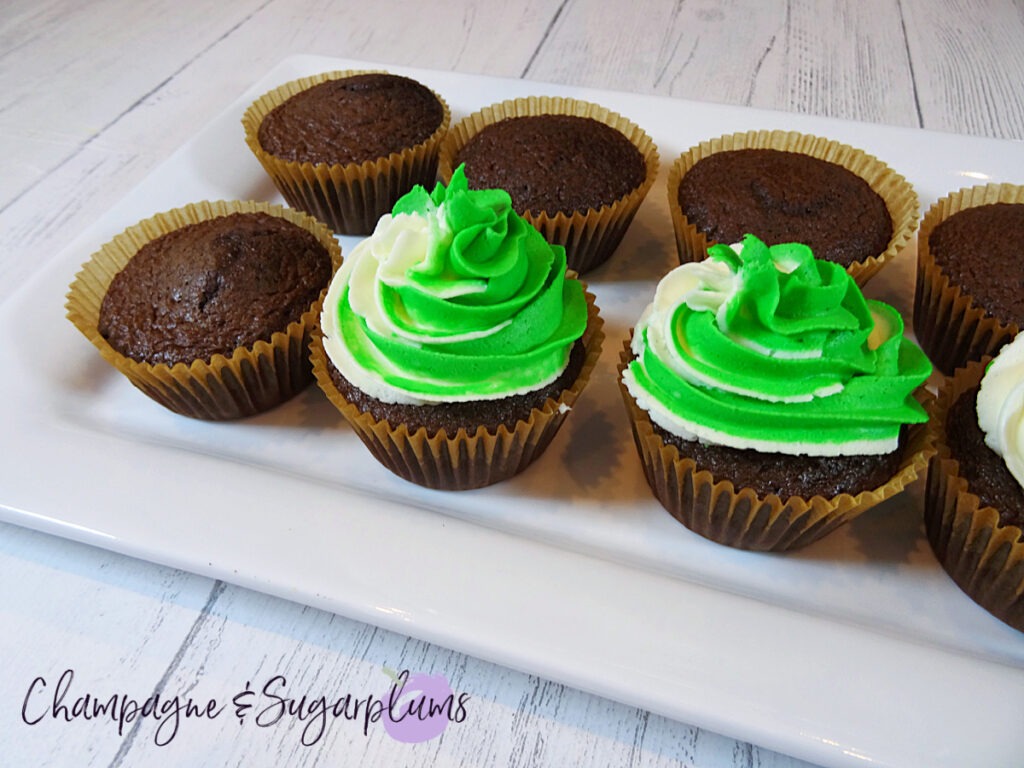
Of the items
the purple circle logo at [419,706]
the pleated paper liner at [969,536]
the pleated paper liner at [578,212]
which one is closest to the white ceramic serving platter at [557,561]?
the pleated paper liner at [969,536]

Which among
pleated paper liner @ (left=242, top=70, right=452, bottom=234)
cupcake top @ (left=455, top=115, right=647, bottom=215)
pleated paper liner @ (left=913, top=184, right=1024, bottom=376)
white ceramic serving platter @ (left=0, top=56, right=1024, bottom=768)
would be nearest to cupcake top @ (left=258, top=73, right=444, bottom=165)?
pleated paper liner @ (left=242, top=70, right=452, bottom=234)

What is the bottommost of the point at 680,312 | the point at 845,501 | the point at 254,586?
the point at 254,586

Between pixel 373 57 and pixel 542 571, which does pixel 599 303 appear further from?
pixel 373 57

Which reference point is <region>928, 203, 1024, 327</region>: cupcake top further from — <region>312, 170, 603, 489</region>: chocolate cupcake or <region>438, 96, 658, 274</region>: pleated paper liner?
<region>312, 170, 603, 489</region>: chocolate cupcake

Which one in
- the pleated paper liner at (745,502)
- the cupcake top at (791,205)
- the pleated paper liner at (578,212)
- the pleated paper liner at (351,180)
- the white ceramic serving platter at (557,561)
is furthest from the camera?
the pleated paper liner at (351,180)

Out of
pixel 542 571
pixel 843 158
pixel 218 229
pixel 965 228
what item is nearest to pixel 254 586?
pixel 542 571

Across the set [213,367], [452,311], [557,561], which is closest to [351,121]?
[213,367]

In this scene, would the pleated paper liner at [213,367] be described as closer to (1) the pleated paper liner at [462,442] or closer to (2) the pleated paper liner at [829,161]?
(1) the pleated paper liner at [462,442]

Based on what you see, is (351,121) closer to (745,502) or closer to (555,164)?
(555,164)

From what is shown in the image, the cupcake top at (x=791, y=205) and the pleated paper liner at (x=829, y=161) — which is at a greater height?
the cupcake top at (x=791, y=205)
